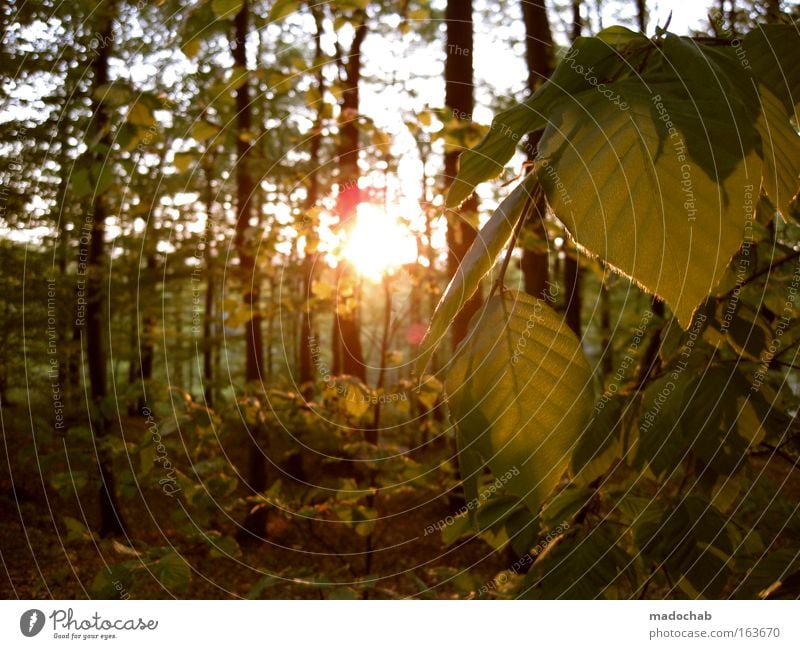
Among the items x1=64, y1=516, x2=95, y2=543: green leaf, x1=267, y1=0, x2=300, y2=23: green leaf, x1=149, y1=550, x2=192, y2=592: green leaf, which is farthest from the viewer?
x1=64, y1=516, x2=95, y2=543: green leaf

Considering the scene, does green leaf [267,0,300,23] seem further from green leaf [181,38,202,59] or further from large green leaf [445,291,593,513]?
large green leaf [445,291,593,513]

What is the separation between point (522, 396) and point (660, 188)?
0.37 ft

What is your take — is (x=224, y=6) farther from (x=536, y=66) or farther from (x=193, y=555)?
(x=193, y=555)

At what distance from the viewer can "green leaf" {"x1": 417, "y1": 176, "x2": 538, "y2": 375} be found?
0.29m

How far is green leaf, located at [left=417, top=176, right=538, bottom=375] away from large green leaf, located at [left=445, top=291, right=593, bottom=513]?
0.08 feet

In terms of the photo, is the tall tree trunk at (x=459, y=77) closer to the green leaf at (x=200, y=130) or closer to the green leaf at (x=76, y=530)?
the green leaf at (x=200, y=130)

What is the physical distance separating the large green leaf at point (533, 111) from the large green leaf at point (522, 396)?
96mm

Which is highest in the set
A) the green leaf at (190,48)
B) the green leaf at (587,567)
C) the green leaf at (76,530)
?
the green leaf at (190,48)

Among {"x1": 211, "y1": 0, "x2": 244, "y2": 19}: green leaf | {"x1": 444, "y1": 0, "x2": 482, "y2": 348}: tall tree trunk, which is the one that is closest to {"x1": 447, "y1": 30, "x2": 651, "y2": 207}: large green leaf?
{"x1": 211, "y1": 0, "x2": 244, "y2": 19}: green leaf

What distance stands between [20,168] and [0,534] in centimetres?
374

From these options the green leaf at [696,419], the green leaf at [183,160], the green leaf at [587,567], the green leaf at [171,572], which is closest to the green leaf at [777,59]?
the green leaf at [696,419]

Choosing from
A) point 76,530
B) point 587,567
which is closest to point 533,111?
point 587,567

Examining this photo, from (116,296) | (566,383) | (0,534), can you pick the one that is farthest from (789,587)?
(116,296)

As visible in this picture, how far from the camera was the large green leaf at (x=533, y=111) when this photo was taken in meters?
0.35
